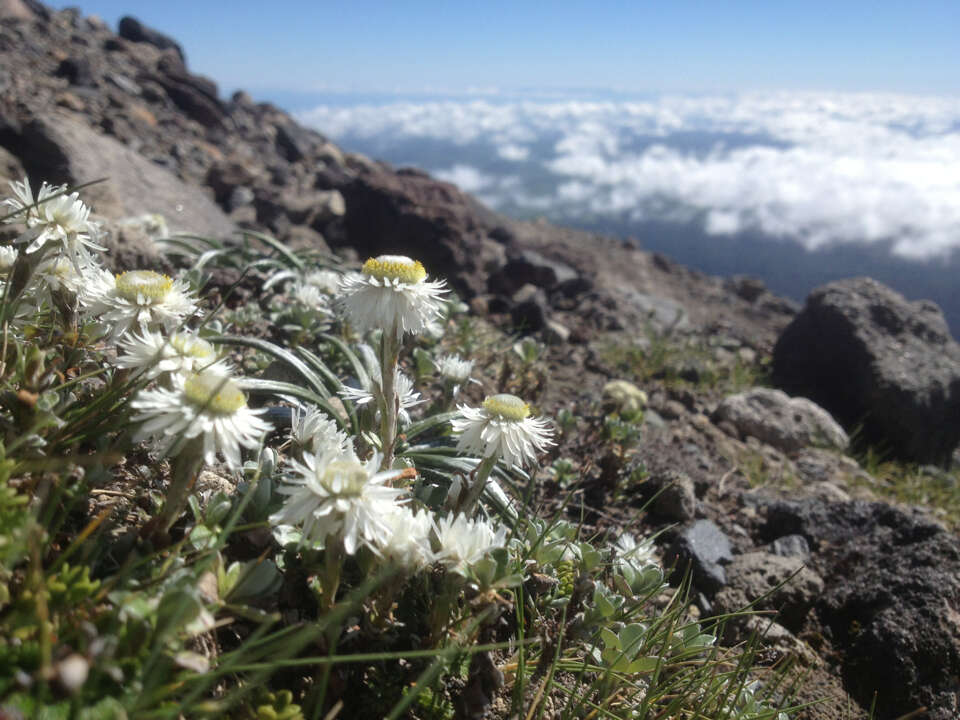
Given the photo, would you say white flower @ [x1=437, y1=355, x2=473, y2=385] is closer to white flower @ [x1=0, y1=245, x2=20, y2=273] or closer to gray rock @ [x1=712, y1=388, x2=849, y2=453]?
white flower @ [x1=0, y1=245, x2=20, y2=273]

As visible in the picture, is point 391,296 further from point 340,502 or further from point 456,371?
point 456,371

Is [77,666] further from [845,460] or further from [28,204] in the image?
[845,460]

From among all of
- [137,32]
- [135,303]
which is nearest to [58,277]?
[135,303]

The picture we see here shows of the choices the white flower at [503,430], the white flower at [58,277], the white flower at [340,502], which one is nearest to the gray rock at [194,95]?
the white flower at [58,277]

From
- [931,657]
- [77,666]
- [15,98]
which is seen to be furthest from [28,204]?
[15,98]

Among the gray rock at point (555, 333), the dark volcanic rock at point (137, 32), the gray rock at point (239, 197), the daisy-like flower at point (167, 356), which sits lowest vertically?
the gray rock at point (555, 333)

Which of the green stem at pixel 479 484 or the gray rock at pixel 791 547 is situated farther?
the gray rock at pixel 791 547

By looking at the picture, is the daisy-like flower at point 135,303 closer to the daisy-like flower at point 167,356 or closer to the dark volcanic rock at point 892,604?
the daisy-like flower at point 167,356
